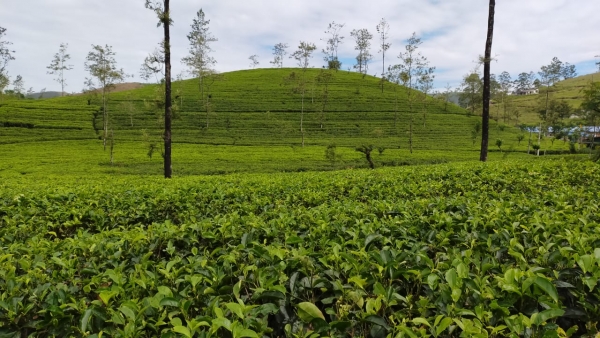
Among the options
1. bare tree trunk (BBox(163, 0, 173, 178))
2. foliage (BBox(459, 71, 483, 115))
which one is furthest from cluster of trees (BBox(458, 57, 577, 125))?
bare tree trunk (BBox(163, 0, 173, 178))

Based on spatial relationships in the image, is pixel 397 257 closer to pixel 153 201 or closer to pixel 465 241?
pixel 465 241

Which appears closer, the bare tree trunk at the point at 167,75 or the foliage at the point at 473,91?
the bare tree trunk at the point at 167,75

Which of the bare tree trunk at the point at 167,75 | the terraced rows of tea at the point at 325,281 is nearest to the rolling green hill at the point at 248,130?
the bare tree trunk at the point at 167,75

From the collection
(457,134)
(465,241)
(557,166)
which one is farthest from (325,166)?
(457,134)

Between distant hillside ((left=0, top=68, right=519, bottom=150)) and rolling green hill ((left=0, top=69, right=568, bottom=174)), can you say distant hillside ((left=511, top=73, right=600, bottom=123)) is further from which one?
rolling green hill ((left=0, top=69, right=568, bottom=174))

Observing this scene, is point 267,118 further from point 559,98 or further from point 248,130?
point 559,98

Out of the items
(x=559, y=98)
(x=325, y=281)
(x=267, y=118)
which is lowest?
(x=325, y=281)

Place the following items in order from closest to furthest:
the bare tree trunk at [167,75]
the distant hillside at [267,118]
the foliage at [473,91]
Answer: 1. the bare tree trunk at [167,75]
2. the distant hillside at [267,118]
3. the foliage at [473,91]

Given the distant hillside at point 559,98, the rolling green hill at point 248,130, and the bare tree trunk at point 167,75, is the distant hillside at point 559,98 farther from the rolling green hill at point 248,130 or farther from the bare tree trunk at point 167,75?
the bare tree trunk at point 167,75

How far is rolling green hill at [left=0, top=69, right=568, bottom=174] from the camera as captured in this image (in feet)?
96.8

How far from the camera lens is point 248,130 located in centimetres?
4684

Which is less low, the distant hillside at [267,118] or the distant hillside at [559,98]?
the distant hillside at [559,98]

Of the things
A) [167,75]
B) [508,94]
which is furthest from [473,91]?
[167,75]

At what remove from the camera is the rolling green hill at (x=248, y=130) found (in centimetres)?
2950
